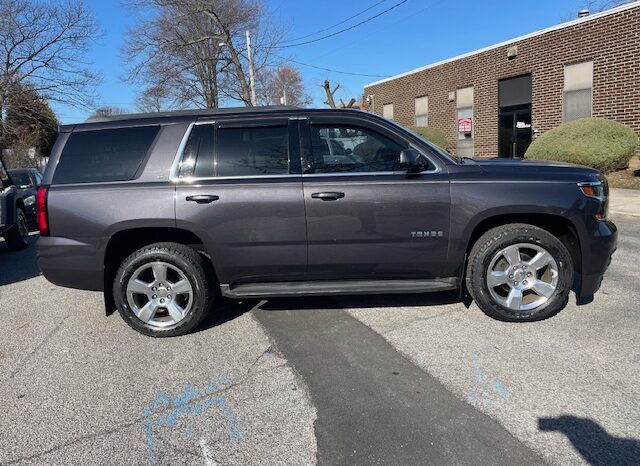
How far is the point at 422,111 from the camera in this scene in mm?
22344

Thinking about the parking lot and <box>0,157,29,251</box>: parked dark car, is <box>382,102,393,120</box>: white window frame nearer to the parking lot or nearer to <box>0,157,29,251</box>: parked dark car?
<box>0,157,29,251</box>: parked dark car

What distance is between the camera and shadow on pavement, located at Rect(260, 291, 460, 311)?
4.65m

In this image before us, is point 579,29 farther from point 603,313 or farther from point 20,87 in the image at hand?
point 20,87

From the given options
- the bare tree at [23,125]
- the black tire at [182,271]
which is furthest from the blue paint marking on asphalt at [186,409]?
the bare tree at [23,125]

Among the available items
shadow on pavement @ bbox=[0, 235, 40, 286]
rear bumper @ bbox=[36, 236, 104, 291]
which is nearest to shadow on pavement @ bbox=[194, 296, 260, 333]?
rear bumper @ bbox=[36, 236, 104, 291]

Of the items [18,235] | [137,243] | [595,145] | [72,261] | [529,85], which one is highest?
[529,85]

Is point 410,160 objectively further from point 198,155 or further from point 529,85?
point 529,85

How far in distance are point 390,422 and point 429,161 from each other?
7.13ft

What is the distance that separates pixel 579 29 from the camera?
14648mm

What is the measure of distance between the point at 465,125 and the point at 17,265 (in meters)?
17.0

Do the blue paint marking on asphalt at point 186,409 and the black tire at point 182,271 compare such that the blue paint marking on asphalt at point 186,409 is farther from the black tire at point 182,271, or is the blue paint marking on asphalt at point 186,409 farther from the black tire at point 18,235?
the black tire at point 18,235

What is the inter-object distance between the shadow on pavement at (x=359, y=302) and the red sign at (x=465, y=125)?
53.3 feet

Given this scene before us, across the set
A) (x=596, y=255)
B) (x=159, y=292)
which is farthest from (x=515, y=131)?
(x=159, y=292)

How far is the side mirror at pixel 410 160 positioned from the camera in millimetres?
3818
